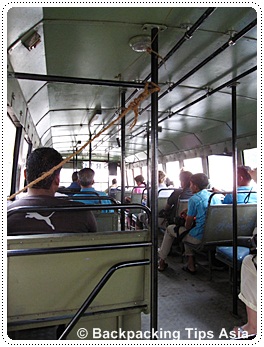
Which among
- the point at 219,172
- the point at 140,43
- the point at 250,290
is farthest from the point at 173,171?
the point at 250,290

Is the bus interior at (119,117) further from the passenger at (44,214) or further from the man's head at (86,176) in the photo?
the man's head at (86,176)

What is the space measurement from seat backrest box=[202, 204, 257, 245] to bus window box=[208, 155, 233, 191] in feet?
10.6

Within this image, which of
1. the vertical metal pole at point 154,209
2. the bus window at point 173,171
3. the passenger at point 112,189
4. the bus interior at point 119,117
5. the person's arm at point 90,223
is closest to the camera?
the bus interior at point 119,117

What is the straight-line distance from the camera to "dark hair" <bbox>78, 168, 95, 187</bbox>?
146 inches

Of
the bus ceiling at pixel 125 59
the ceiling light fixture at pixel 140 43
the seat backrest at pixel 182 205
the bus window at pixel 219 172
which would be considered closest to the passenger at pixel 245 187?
the seat backrest at pixel 182 205

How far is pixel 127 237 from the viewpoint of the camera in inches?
65.4

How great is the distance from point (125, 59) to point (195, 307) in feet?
9.23

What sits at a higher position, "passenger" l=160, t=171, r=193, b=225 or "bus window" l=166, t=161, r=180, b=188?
"bus window" l=166, t=161, r=180, b=188

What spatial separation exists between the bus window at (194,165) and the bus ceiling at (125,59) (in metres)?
2.05

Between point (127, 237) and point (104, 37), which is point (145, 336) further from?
point (104, 37)

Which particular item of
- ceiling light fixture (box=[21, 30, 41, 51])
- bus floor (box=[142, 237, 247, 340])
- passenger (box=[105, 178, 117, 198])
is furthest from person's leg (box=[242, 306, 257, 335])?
passenger (box=[105, 178, 117, 198])

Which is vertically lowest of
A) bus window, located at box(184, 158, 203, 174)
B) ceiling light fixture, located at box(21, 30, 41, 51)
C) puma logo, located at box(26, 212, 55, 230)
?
puma logo, located at box(26, 212, 55, 230)

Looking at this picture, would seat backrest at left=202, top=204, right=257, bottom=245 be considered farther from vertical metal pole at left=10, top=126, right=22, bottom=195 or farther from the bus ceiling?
vertical metal pole at left=10, top=126, right=22, bottom=195

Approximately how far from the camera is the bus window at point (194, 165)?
24.5 ft
